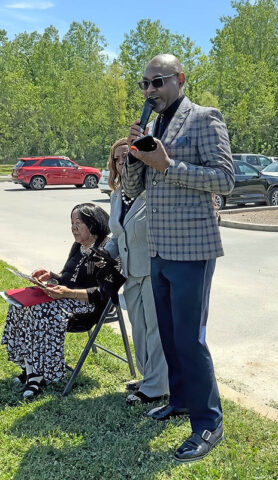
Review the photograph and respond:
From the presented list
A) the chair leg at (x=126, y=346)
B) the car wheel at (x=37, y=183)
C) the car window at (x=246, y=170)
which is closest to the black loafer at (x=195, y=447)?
the chair leg at (x=126, y=346)

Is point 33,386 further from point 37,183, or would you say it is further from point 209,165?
point 37,183

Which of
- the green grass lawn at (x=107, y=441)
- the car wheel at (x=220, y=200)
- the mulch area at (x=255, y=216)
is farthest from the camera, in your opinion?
the car wheel at (x=220, y=200)

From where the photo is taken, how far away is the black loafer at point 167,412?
12.0 ft

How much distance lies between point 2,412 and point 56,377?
478 millimetres

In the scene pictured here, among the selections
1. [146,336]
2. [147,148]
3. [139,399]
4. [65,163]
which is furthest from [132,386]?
[65,163]

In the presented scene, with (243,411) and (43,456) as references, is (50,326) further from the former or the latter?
(243,411)

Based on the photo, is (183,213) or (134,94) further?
Result: (134,94)

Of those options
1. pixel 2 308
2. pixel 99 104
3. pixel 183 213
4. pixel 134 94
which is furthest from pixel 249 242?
pixel 99 104

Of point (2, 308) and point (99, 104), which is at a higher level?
point (99, 104)

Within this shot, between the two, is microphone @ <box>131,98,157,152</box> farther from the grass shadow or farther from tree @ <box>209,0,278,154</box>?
tree @ <box>209,0,278,154</box>

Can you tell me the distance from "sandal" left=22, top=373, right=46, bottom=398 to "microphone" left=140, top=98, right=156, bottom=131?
2216 millimetres

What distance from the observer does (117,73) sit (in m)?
42.0

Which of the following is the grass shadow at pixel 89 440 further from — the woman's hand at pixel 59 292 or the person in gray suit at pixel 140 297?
the woman's hand at pixel 59 292

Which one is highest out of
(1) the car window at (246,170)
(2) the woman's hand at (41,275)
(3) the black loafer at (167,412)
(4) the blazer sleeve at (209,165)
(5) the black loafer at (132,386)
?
(4) the blazer sleeve at (209,165)
